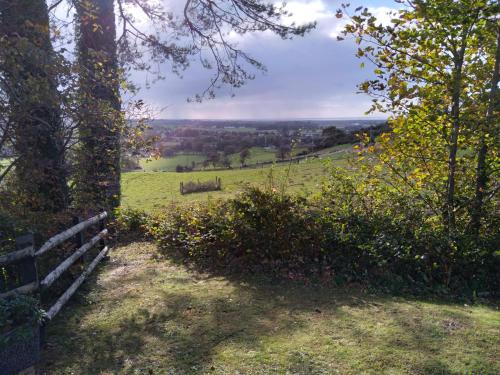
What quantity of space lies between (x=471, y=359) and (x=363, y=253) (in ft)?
8.38

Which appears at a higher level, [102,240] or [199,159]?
[102,240]

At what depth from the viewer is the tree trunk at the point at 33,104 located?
428cm

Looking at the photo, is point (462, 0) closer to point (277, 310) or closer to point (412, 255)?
point (412, 255)

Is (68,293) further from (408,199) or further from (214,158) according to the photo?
(214,158)

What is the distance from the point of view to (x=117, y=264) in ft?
22.3

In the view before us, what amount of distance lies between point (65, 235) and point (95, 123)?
62.3 inches

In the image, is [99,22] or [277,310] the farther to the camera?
[99,22]

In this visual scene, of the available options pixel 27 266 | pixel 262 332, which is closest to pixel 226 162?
pixel 262 332

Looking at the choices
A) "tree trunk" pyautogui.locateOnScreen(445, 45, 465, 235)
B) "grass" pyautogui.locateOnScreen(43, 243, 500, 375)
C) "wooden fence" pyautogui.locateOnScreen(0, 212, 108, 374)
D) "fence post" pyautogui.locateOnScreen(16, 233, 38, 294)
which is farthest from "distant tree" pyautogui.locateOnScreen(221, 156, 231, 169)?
"fence post" pyautogui.locateOnScreen(16, 233, 38, 294)

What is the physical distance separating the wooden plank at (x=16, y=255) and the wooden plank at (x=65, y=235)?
0.17m

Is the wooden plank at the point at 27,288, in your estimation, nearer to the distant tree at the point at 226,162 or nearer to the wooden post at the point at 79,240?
the wooden post at the point at 79,240

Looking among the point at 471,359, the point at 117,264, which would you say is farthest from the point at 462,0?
the point at 117,264

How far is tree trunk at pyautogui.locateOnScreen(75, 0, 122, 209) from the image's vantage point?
514 centimetres

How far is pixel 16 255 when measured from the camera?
331cm
